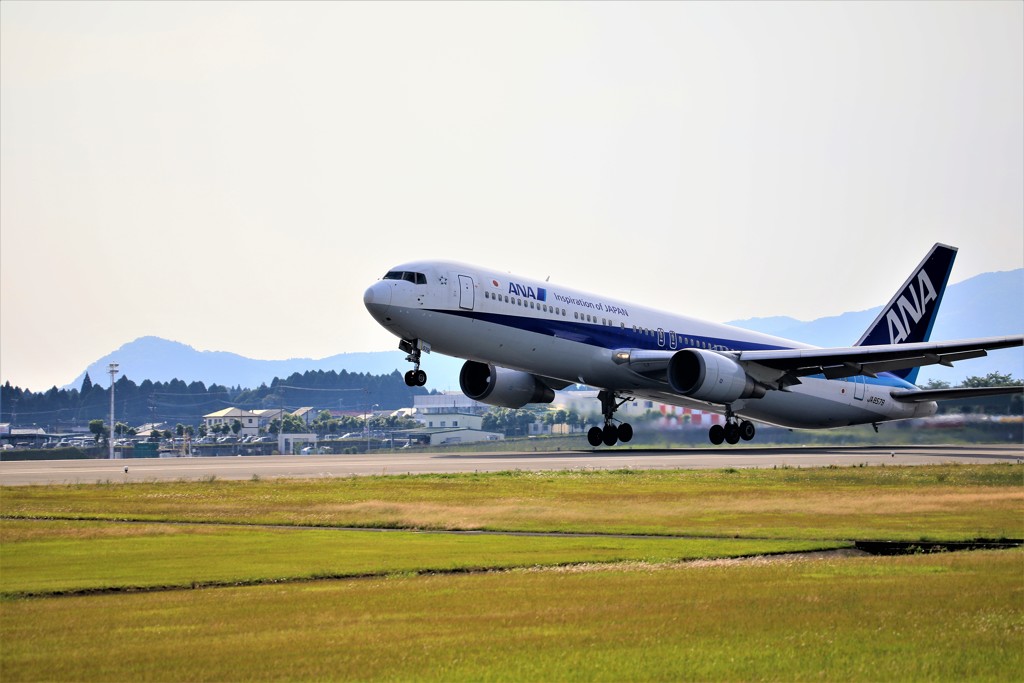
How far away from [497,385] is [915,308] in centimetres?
2369

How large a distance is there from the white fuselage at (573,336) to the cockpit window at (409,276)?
79 millimetres

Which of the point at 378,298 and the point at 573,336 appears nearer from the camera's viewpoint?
the point at 378,298

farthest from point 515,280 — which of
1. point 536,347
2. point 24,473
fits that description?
point 24,473

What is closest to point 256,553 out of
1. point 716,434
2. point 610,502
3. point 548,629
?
point 548,629

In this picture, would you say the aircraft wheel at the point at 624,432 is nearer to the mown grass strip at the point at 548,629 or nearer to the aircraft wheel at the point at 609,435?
the aircraft wheel at the point at 609,435

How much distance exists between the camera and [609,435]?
56719 mm

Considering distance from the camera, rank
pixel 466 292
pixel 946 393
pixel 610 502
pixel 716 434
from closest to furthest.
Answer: pixel 610 502 < pixel 466 292 < pixel 716 434 < pixel 946 393

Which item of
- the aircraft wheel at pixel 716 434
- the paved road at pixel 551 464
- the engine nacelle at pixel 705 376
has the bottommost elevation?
the paved road at pixel 551 464

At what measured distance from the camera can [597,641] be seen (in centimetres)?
1362

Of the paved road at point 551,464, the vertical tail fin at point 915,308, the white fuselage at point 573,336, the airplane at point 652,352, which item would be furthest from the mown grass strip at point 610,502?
the vertical tail fin at point 915,308

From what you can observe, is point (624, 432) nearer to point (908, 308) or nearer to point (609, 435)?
point (609, 435)

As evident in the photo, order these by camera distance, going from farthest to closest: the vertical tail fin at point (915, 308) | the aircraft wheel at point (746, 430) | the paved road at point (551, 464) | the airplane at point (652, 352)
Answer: the vertical tail fin at point (915, 308) → the aircraft wheel at point (746, 430) → the paved road at point (551, 464) → the airplane at point (652, 352)

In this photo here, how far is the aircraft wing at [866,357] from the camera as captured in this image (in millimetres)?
49594

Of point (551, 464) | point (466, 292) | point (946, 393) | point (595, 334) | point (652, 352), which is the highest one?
point (466, 292)
